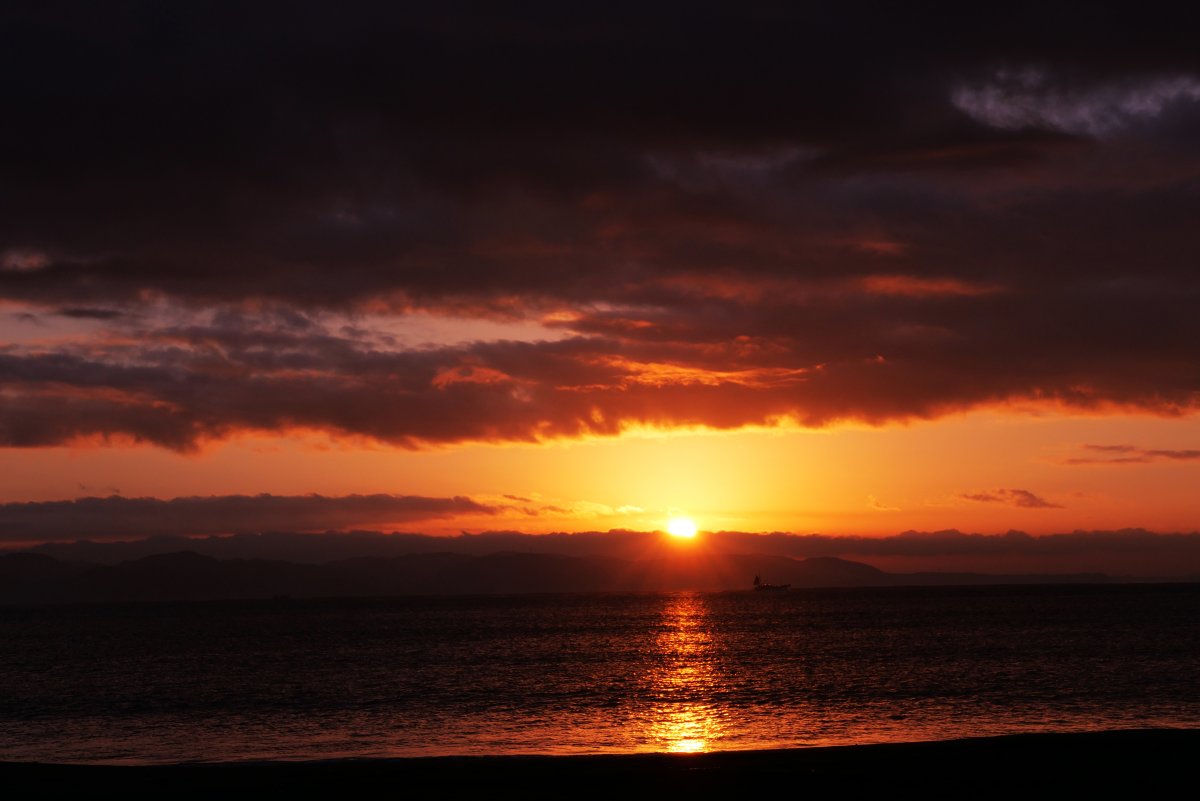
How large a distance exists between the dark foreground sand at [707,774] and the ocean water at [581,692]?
6824mm

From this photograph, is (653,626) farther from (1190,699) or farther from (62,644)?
(1190,699)

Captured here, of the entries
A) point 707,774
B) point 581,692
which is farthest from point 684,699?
point 707,774

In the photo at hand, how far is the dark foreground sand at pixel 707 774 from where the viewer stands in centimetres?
2975

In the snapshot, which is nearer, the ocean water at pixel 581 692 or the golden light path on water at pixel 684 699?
the golden light path on water at pixel 684 699

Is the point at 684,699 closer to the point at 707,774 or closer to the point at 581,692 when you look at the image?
the point at 581,692

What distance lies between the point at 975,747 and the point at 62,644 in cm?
13197

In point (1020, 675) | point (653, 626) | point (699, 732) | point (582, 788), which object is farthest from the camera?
point (653, 626)

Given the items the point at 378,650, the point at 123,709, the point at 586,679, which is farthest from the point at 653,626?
the point at 123,709

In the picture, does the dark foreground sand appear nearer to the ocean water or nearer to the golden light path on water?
the ocean water

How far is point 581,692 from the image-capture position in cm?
6725

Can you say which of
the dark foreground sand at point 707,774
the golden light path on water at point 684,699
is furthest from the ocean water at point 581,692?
the dark foreground sand at point 707,774

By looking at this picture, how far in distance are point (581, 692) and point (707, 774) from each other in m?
35.9

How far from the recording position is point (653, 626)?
537ft

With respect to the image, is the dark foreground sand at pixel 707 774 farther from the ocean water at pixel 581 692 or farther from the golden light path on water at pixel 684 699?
the golden light path on water at pixel 684 699
